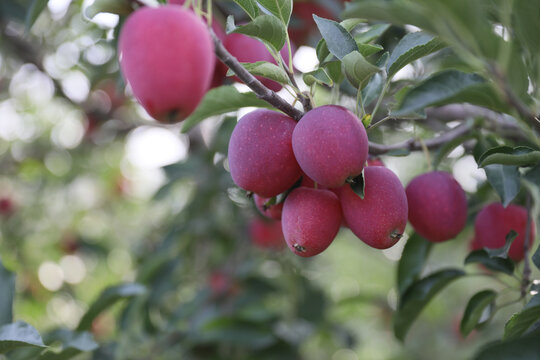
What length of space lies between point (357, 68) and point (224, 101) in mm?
224

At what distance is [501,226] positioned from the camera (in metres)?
1.03

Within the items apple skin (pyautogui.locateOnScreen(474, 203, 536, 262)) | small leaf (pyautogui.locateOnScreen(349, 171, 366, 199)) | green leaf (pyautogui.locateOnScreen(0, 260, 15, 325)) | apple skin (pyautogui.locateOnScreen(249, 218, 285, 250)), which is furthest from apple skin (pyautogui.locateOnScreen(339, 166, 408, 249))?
apple skin (pyautogui.locateOnScreen(249, 218, 285, 250))

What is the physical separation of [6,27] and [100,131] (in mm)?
688

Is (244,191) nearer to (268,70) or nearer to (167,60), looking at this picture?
(268,70)

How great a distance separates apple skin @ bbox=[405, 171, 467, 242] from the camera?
0.88 m

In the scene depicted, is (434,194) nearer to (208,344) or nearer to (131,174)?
(208,344)

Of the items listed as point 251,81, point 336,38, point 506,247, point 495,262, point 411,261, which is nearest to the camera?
point 251,81

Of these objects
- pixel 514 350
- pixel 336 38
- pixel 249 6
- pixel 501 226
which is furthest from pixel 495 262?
pixel 249 6

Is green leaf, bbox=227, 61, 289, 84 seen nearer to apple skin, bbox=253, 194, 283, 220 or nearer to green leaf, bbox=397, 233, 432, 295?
apple skin, bbox=253, 194, 283, 220

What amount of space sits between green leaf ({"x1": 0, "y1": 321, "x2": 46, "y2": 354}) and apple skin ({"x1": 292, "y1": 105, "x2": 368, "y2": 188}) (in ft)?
1.62

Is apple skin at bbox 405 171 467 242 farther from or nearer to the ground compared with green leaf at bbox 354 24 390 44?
nearer to the ground

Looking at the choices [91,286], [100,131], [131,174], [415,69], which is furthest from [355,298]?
[131,174]

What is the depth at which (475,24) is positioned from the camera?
1.76 ft

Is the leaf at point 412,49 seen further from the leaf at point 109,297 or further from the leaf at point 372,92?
the leaf at point 109,297
